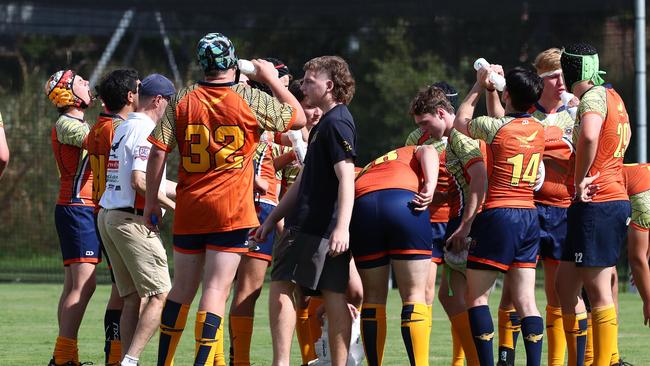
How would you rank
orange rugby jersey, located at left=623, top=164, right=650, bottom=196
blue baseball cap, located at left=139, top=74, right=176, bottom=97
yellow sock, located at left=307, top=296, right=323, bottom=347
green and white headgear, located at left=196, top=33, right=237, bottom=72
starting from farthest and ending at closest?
orange rugby jersey, located at left=623, top=164, right=650, bottom=196, yellow sock, located at left=307, top=296, right=323, bottom=347, blue baseball cap, located at left=139, top=74, right=176, bottom=97, green and white headgear, located at left=196, top=33, right=237, bottom=72

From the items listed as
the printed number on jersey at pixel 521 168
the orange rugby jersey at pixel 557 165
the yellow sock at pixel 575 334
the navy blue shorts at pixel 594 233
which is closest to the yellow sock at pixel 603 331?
the yellow sock at pixel 575 334

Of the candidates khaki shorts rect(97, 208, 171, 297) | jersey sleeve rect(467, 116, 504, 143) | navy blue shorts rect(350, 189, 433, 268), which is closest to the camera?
navy blue shorts rect(350, 189, 433, 268)

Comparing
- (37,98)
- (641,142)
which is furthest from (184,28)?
(641,142)

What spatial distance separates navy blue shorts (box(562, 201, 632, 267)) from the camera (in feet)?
23.2

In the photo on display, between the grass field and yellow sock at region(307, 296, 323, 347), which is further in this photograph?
the grass field

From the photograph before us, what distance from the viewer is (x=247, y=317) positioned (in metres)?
7.30

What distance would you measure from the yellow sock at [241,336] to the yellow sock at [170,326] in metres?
0.78

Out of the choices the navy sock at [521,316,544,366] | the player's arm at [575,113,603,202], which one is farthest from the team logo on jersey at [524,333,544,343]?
the player's arm at [575,113,603,202]

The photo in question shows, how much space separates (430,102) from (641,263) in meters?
2.12

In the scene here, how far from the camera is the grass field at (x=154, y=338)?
28.3 ft

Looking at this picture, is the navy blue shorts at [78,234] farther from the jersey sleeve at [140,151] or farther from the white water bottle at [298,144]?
the white water bottle at [298,144]

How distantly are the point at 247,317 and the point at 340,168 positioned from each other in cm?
146

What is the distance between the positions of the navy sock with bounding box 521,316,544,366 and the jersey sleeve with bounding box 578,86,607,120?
1168mm

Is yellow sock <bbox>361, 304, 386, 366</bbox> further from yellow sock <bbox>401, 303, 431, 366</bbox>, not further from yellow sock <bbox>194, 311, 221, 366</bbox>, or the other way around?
yellow sock <bbox>194, 311, 221, 366</bbox>
